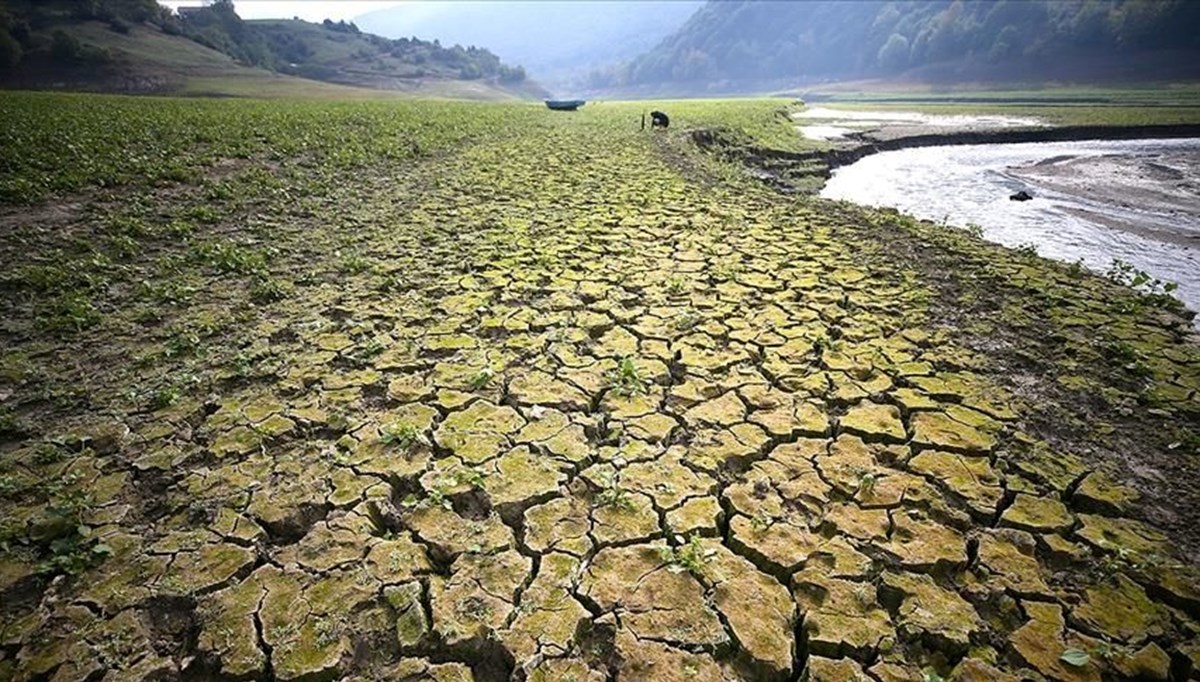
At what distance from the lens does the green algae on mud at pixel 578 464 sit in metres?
2.60

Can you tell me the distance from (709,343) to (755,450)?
5.33 feet

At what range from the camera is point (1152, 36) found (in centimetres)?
6850

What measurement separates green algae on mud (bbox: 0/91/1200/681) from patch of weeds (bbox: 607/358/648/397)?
0.34ft

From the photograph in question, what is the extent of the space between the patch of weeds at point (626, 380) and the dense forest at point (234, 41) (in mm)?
77434

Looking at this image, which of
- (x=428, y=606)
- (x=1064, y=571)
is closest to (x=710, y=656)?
(x=428, y=606)

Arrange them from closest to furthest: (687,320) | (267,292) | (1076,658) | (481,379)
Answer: (1076,658) < (481,379) < (687,320) < (267,292)

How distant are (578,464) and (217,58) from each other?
103 meters

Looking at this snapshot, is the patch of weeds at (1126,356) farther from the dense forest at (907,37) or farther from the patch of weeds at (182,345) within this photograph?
the dense forest at (907,37)

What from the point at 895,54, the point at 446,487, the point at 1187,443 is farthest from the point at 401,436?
the point at 895,54

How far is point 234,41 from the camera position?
343ft

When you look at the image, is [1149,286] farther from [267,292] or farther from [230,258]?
[230,258]

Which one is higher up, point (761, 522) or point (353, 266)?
point (353, 266)

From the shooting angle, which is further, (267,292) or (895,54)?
(895,54)

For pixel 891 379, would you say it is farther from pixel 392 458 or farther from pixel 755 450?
pixel 392 458
